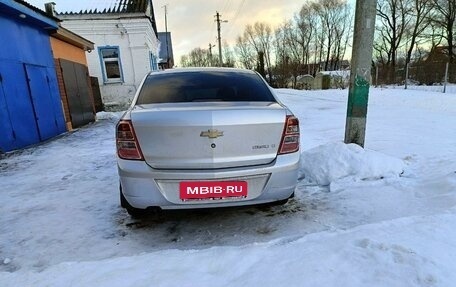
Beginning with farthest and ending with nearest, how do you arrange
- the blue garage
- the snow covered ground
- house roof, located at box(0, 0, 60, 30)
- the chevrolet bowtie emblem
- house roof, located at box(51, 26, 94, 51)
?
house roof, located at box(51, 26, 94, 51) → the blue garage → house roof, located at box(0, 0, 60, 30) → the chevrolet bowtie emblem → the snow covered ground

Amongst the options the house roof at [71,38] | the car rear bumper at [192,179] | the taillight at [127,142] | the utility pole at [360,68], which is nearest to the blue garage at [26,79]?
the house roof at [71,38]

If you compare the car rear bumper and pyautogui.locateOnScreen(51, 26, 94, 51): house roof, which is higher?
pyautogui.locateOnScreen(51, 26, 94, 51): house roof

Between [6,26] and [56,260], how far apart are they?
22.3ft

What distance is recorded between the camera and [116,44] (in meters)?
16.0

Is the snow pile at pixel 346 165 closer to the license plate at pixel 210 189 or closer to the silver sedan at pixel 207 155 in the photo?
the silver sedan at pixel 207 155

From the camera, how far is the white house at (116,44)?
15.7m

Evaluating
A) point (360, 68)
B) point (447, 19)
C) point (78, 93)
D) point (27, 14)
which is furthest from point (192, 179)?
point (447, 19)

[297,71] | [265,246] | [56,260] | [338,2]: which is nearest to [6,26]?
[56,260]

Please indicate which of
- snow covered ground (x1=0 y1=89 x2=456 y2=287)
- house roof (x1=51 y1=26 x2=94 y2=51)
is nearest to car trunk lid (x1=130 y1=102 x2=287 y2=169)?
snow covered ground (x1=0 y1=89 x2=456 y2=287)

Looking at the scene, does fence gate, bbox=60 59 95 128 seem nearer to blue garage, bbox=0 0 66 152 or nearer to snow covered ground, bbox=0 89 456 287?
blue garage, bbox=0 0 66 152

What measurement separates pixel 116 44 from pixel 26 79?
8.70 m

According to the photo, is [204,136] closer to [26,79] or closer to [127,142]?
[127,142]

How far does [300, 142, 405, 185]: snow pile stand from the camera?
13.4 ft

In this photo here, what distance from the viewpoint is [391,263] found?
83.4 inches
